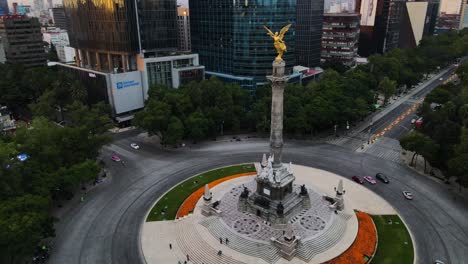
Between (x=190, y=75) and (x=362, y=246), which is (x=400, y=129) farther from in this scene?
(x=190, y=75)

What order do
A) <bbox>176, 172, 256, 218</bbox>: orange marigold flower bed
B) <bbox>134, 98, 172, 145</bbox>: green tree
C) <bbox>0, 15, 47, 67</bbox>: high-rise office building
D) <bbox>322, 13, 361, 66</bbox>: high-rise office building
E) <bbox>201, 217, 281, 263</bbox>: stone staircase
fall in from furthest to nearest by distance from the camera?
<bbox>322, 13, 361, 66</bbox>: high-rise office building, <bbox>0, 15, 47, 67</bbox>: high-rise office building, <bbox>134, 98, 172, 145</bbox>: green tree, <bbox>176, 172, 256, 218</bbox>: orange marigold flower bed, <bbox>201, 217, 281, 263</bbox>: stone staircase

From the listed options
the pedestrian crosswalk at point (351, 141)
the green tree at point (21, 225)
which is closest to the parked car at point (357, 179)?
the pedestrian crosswalk at point (351, 141)

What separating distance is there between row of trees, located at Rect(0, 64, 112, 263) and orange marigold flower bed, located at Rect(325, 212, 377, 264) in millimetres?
44060

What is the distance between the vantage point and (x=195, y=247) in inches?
2060

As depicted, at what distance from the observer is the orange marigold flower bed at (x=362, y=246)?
162ft

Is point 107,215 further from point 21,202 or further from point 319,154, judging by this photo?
point 319,154

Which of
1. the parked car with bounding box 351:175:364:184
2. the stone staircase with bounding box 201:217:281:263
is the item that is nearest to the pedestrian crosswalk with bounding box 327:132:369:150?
the parked car with bounding box 351:175:364:184

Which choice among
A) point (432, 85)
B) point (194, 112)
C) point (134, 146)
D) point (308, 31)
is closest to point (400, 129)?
point (194, 112)

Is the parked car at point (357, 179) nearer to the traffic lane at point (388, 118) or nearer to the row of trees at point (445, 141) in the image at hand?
the row of trees at point (445, 141)

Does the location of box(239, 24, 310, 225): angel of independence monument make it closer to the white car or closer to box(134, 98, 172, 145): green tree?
box(134, 98, 172, 145): green tree

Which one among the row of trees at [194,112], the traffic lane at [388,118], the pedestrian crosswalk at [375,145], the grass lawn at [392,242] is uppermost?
the row of trees at [194,112]

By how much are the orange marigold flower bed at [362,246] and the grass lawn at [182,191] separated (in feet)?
94.4

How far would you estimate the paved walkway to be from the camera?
50.0 metres

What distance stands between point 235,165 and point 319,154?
909 inches
